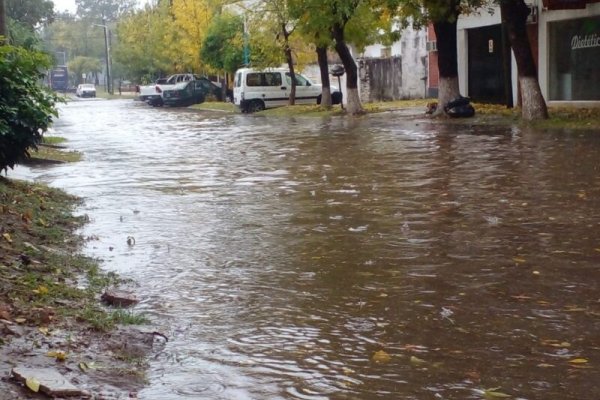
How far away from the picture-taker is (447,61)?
26.4 metres

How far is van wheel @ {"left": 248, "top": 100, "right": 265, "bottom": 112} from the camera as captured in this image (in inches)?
1597

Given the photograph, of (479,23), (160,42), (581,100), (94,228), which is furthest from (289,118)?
(160,42)

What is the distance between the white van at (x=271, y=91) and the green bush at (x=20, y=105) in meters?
28.6

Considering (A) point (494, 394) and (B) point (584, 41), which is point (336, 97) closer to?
(B) point (584, 41)

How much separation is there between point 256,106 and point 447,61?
1585cm

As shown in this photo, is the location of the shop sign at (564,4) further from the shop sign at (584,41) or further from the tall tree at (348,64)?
the tall tree at (348,64)

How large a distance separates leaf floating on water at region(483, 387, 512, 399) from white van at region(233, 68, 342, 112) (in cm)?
3543

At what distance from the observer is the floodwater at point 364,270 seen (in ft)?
16.9

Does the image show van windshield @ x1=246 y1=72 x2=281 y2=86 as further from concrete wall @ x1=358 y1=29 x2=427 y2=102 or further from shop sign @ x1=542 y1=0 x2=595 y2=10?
shop sign @ x1=542 y1=0 x2=595 y2=10

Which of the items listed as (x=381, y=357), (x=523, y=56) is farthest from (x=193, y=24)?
(x=381, y=357)

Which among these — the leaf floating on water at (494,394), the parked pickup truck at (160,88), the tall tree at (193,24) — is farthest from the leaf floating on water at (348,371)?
the tall tree at (193,24)

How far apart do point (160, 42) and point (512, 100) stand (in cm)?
4025

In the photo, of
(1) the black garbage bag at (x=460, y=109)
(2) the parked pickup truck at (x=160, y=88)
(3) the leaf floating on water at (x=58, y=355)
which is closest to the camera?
(3) the leaf floating on water at (x=58, y=355)

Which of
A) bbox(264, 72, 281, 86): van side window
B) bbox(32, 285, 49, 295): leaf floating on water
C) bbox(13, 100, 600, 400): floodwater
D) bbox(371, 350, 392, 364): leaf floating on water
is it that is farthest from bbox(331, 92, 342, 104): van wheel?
bbox(371, 350, 392, 364): leaf floating on water
